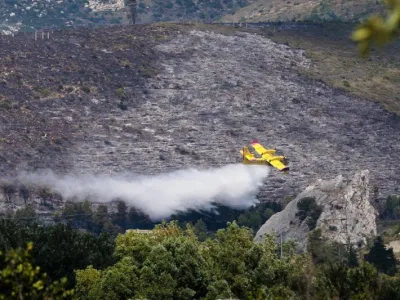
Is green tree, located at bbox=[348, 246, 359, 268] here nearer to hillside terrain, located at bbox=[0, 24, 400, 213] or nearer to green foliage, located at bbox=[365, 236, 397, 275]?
green foliage, located at bbox=[365, 236, 397, 275]

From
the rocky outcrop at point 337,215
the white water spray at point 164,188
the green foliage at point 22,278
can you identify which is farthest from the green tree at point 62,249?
the white water spray at point 164,188

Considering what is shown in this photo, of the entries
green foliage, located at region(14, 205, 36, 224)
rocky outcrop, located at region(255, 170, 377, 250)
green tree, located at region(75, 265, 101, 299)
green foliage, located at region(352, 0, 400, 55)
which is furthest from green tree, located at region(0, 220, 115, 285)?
green foliage, located at region(352, 0, 400, 55)

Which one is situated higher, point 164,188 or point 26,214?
point 26,214

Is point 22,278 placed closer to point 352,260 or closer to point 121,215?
point 352,260

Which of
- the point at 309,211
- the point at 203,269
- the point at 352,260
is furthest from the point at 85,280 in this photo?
the point at 309,211

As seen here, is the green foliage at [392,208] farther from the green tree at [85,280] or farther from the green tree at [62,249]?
the green tree at [85,280]
